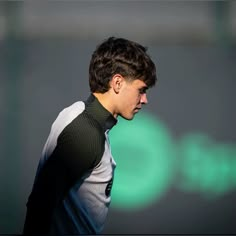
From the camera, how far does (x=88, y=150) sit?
924 mm

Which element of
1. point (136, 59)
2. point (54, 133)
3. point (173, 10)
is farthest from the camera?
point (173, 10)

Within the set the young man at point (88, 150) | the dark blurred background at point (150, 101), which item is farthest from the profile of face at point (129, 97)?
the dark blurred background at point (150, 101)

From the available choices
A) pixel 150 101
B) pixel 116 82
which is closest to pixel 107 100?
pixel 116 82

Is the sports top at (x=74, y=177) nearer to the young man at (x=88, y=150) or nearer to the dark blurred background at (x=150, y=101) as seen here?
the young man at (x=88, y=150)

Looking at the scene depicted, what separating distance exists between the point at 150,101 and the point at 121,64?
6.04 feet

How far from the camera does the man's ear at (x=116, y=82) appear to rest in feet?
3.75

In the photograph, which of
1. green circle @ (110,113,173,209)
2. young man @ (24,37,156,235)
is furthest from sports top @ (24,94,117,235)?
green circle @ (110,113,173,209)

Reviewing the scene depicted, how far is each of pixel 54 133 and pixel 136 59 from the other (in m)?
0.33

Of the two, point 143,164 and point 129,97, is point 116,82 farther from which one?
point 143,164

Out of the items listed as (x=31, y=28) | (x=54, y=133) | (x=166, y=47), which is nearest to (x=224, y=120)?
(x=166, y=47)

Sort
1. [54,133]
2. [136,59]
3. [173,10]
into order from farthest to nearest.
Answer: [173,10] → [136,59] → [54,133]

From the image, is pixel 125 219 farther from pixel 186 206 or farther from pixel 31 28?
pixel 31 28

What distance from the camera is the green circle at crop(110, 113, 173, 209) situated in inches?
118

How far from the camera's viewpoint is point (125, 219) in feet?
9.89
